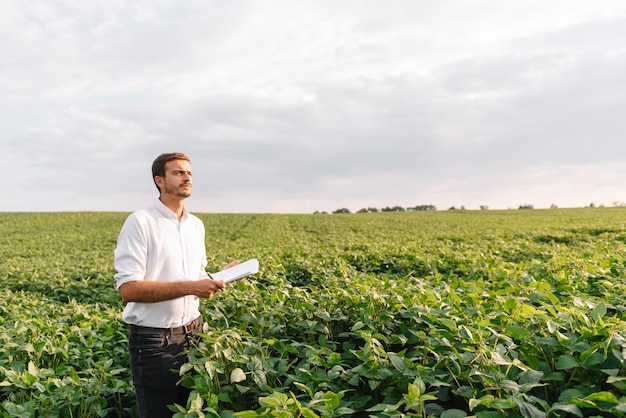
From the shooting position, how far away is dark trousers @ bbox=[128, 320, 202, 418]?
12.3 ft

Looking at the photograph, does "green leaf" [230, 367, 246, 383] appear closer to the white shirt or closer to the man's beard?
the white shirt

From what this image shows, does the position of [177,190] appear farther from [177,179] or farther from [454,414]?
[454,414]

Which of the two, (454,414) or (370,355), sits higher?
(370,355)

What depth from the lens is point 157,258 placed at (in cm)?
384

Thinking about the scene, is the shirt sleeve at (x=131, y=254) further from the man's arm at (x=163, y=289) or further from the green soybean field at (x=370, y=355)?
the green soybean field at (x=370, y=355)

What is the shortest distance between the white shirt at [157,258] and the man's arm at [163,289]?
2.7 inches

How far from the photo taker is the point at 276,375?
317cm

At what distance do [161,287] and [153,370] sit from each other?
717 mm

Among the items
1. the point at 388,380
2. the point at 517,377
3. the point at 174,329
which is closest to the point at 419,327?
the point at 388,380

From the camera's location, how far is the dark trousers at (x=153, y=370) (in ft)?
12.3

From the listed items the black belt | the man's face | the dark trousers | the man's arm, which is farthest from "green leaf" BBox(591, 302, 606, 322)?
the man's face

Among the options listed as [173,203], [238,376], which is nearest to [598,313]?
[238,376]

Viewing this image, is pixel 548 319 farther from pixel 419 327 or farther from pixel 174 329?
pixel 174 329

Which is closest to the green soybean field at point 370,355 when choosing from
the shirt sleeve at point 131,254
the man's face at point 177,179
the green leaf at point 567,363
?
the green leaf at point 567,363
